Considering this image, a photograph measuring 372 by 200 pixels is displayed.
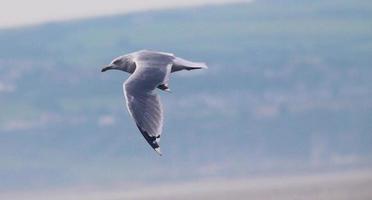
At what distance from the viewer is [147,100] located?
8.65m

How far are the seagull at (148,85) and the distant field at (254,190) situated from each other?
17.3 ft

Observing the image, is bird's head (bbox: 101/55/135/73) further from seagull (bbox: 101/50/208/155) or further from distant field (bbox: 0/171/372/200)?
distant field (bbox: 0/171/372/200)

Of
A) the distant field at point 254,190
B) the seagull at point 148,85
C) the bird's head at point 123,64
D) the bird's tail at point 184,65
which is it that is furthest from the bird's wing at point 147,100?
the distant field at point 254,190

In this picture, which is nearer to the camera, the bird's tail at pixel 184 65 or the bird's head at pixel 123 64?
the bird's tail at pixel 184 65

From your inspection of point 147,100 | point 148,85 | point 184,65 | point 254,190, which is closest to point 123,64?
point 184,65

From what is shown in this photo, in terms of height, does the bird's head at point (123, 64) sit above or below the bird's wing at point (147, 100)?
above

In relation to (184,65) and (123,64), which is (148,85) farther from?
(123,64)

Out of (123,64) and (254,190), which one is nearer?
(123,64)

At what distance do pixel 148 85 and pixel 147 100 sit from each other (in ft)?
0.64

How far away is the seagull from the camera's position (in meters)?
Answer: 8.42

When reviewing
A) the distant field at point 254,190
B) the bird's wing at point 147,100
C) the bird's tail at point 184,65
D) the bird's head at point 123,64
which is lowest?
the bird's wing at point 147,100

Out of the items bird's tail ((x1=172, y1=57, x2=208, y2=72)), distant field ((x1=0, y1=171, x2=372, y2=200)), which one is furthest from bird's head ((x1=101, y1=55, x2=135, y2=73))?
distant field ((x1=0, y1=171, x2=372, y2=200))

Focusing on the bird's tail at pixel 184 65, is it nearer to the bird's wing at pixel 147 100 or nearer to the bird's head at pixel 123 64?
the bird's wing at pixel 147 100

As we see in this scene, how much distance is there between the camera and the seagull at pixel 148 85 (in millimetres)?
8422
